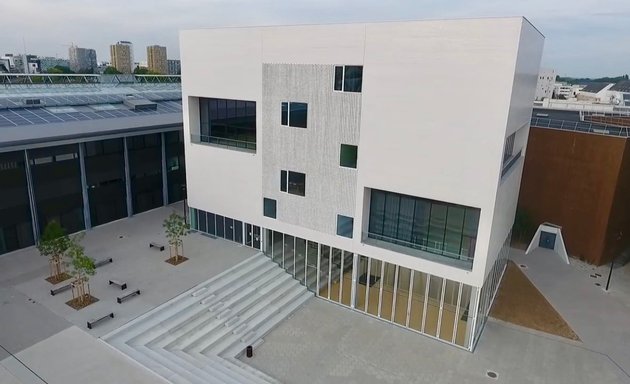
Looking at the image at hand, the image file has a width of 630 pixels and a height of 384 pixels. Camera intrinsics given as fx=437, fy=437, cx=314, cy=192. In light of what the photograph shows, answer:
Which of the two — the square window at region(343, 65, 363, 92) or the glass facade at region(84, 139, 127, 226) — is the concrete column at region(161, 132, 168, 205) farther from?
the square window at region(343, 65, 363, 92)

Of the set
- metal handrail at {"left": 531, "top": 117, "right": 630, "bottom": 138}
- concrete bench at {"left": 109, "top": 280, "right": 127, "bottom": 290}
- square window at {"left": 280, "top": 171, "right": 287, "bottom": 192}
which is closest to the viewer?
concrete bench at {"left": 109, "top": 280, "right": 127, "bottom": 290}

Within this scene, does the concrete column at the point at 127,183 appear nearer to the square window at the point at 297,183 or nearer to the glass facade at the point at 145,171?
the glass facade at the point at 145,171

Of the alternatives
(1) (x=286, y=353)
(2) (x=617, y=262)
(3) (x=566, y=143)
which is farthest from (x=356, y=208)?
(2) (x=617, y=262)

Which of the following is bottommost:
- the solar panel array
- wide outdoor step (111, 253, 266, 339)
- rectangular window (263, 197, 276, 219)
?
wide outdoor step (111, 253, 266, 339)

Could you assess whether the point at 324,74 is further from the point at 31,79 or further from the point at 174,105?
the point at 31,79

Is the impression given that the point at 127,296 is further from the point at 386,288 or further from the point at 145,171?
the point at 145,171

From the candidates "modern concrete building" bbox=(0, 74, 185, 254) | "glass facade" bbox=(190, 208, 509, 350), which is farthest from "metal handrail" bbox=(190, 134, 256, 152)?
"modern concrete building" bbox=(0, 74, 185, 254)
